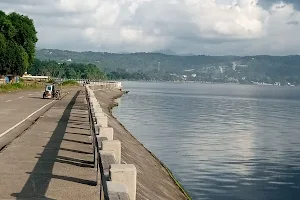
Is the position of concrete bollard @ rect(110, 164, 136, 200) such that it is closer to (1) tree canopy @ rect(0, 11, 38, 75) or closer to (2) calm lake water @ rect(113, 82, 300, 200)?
(2) calm lake water @ rect(113, 82, 300, 200)

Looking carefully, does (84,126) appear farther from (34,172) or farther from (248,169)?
(34,172)

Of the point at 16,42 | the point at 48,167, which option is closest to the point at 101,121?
the point at 48,167

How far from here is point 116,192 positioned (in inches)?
243

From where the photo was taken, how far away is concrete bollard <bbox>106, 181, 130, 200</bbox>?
19.4 feet

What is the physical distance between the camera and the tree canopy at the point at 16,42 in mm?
100375

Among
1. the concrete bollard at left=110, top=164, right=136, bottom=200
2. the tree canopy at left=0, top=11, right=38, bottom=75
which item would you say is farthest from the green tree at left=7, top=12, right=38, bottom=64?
the concrete bollard at left=110, top=164, right=136, bottom=200

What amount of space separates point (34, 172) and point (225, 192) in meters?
12.8

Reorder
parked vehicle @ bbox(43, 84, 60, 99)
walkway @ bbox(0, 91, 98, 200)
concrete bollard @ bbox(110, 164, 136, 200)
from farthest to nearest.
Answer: parked vehicle @ bbox(43, 84, 60, 99) < walkway @ bbox(0, 91, 98, 200) < concrete bollard @ bbox(110, 164, 136, 200)

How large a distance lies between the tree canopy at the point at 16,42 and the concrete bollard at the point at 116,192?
94.0 metres

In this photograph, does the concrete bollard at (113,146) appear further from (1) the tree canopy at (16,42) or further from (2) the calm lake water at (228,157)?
(1) the tree canopy at (16,42)

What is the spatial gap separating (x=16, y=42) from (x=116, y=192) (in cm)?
10801

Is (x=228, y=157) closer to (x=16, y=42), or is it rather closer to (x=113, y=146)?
(x=113, y=146)

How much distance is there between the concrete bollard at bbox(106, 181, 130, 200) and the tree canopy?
94031 millimetres

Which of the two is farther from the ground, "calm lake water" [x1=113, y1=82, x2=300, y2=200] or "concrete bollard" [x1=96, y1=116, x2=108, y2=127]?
"concrete bollard" [x1=96, y1=116, x2=108, y2=127]
